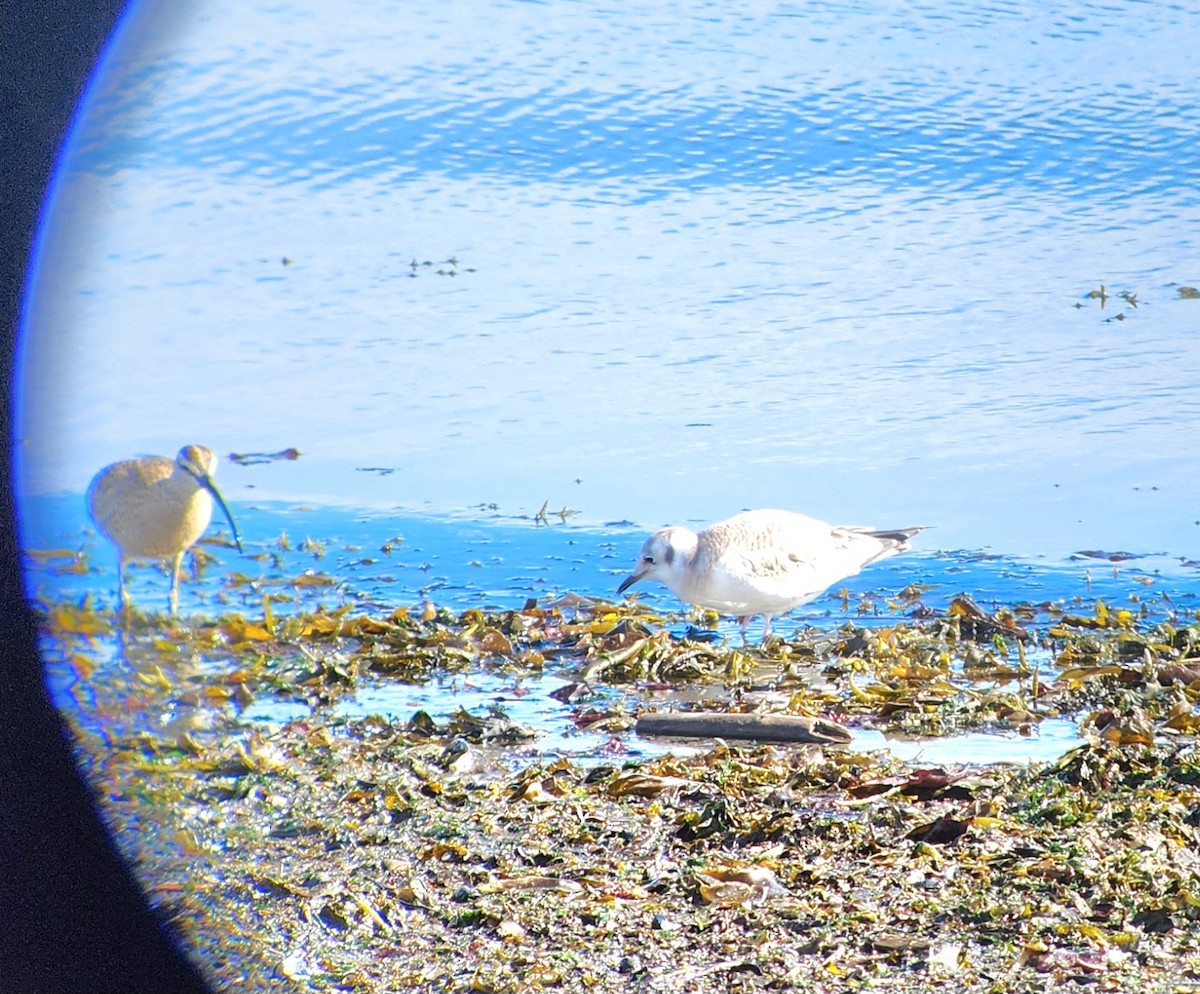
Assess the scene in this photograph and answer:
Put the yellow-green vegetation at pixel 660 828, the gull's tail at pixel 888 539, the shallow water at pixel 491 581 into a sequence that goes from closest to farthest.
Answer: the yellow-green vegetation at pixel 660 828 → the shallow water at pixel 491 581 → the gull's tail at pixel 888 539

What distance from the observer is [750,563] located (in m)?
4.60

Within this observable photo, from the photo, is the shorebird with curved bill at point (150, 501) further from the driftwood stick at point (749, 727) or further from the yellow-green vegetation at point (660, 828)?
the driftwood stick at point (749, 727)

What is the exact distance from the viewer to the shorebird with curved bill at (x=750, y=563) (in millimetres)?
4602

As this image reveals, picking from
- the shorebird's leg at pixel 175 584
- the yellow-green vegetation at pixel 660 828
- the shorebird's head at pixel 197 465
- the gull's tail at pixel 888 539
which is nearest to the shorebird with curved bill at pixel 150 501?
the shorebird's head at pixel 197 465

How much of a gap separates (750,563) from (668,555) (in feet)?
0.96

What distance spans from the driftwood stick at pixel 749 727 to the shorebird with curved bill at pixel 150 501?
154 cm

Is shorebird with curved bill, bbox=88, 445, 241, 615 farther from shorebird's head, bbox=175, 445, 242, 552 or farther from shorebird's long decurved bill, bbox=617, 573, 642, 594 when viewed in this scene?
shorebird's long decurved bill, bbox=617, 573, 642, 594

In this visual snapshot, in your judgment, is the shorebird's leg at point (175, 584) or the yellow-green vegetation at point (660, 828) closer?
the yellow-green vegetation at point (660, 828)

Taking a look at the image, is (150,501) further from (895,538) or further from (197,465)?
(895,538)

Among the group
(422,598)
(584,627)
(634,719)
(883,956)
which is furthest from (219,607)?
(883,956)

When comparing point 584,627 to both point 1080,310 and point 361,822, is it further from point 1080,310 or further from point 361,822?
point 1080,310

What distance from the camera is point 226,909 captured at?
8.63 feet

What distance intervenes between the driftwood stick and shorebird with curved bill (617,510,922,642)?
106cm

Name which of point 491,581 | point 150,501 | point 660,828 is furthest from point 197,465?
point 660,828
